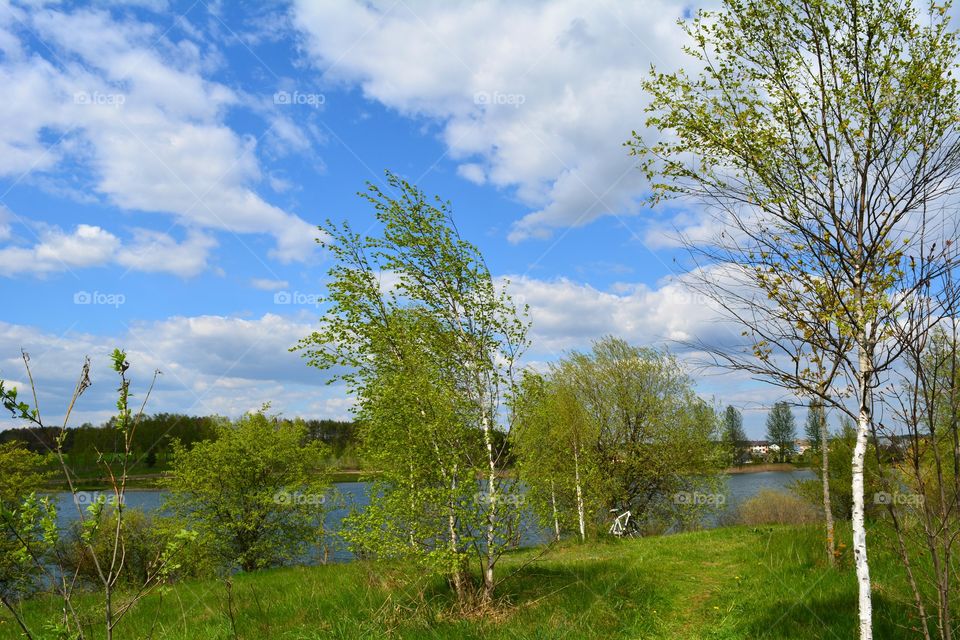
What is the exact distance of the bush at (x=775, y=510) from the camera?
31016 mm

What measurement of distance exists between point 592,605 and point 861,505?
4.40 meters

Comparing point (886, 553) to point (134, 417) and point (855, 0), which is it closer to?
point (855, 0)

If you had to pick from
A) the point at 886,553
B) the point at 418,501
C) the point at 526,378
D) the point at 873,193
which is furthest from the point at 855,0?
the point at 886,553

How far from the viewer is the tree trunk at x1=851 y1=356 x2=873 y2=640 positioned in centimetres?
564

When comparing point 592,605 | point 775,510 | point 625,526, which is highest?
point 592,605

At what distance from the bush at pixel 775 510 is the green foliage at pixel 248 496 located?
2273cm

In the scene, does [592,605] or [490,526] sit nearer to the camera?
[592,605]

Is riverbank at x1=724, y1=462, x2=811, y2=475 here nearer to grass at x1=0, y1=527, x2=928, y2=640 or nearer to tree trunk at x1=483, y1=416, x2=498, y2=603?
grass at x1=0, y1=527, x2=928, y2=640

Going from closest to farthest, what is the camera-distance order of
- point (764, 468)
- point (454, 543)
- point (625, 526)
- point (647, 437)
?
point (454, 543), point (625, 526), point (647, 437), point (764, 468)

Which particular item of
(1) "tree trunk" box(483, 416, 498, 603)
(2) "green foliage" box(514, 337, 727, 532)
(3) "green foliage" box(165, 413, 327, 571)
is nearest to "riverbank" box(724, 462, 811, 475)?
(2) "green foliage" box(514, 337, 727, 532)

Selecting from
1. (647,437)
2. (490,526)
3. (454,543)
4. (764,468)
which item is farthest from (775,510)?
(764,468)

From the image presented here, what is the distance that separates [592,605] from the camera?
8828mm

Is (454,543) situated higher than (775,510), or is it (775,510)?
(454,543)

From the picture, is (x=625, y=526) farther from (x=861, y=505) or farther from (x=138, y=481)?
(x=138, y=481)
